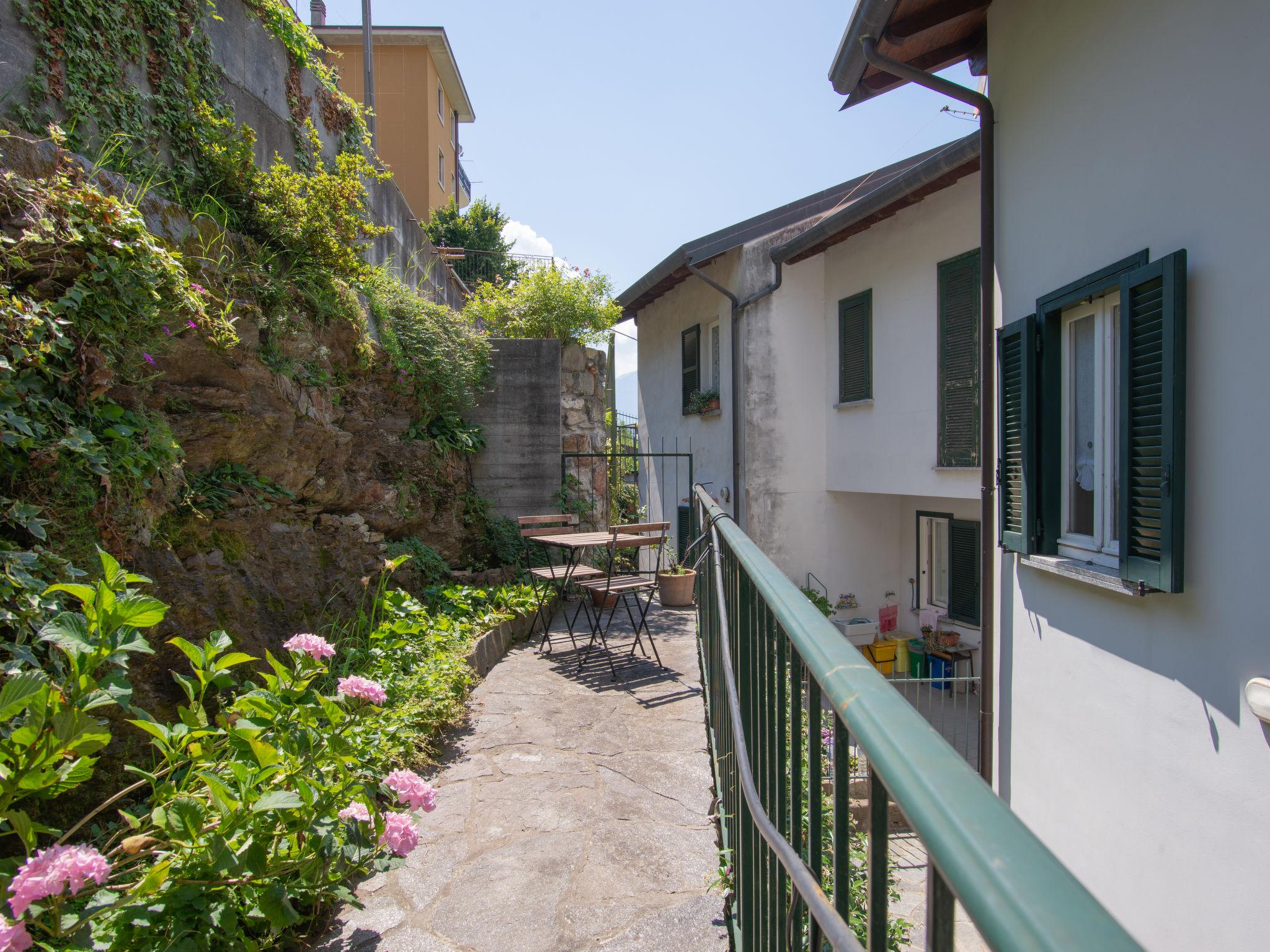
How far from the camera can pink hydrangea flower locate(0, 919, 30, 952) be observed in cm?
139

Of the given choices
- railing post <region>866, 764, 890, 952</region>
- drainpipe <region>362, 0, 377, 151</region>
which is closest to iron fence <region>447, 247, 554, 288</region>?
drainpipe <region>362, 0, 377, 151</region>

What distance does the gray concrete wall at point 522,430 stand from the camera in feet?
24.8

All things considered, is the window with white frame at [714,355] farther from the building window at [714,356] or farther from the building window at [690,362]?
the building window at [690,362]

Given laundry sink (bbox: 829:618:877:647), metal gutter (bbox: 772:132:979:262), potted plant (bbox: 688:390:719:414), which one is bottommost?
laundry sink (bbox: 829:618:877:647)

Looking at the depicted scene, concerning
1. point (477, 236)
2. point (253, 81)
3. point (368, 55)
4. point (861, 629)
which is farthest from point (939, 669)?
point (477, 236)

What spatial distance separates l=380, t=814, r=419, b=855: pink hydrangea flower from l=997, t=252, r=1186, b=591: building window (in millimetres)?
2906

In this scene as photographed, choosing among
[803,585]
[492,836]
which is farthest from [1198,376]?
[803,585]

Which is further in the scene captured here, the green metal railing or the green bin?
the green bin

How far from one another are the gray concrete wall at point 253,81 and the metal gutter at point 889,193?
4380mm

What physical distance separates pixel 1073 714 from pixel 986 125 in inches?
140

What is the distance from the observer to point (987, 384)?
16.0 ft

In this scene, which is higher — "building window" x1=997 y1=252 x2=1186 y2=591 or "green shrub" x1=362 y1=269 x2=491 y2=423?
"green shrub" x1=362 y1=269 x2=491 y2=423

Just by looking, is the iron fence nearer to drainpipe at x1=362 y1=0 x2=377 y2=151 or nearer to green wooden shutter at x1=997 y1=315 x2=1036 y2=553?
drainpipe at x1=362 y1=0 x2=377 y2=151

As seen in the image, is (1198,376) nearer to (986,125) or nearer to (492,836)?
(986,125)
